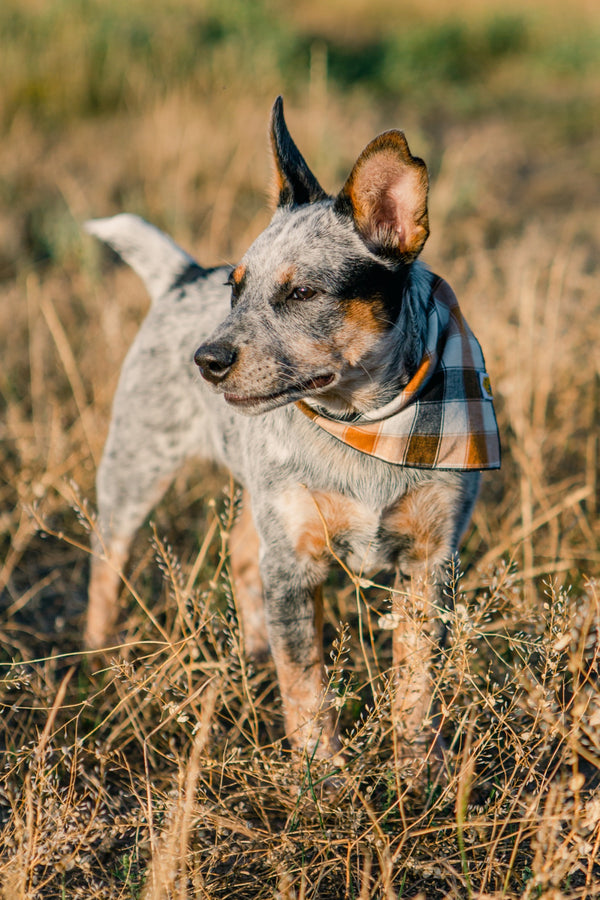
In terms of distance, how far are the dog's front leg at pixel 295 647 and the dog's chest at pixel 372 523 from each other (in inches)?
5.2

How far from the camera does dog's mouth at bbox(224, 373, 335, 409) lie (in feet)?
6.81

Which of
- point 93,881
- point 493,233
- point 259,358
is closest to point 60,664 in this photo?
point 93,881

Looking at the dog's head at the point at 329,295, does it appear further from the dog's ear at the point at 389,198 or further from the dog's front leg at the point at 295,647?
the dog's front leg at the point at 295,647

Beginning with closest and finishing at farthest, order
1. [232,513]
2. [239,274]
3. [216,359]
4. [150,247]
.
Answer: [216,359]
[239,274]
[232,513]
[150,247]

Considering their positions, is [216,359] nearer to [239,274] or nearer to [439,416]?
[239,274]

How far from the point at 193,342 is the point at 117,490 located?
71 centimetres

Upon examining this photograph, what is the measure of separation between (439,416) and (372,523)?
1.27 feet

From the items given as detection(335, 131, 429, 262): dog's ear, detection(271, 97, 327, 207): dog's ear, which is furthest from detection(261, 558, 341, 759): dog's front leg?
detection(271, 97, 327, 207): dog's ear

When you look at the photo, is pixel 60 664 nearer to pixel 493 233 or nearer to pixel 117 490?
pixel 117 490

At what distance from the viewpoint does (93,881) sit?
80.4 inches

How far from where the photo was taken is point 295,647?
93.0 inches

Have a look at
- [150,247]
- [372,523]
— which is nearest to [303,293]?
[372,523]

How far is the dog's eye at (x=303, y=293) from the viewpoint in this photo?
212 cm

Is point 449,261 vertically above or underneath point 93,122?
underneath
